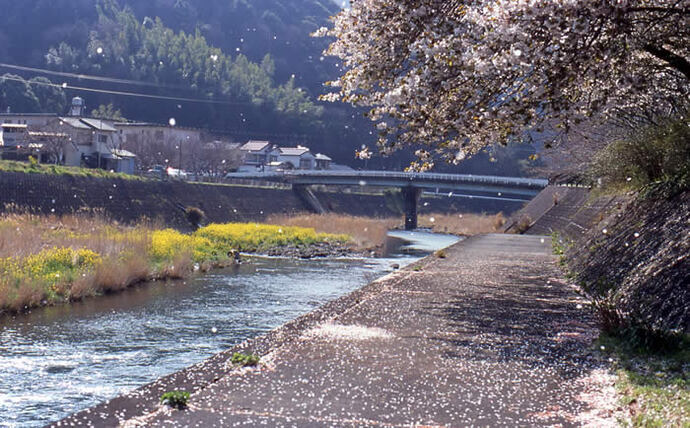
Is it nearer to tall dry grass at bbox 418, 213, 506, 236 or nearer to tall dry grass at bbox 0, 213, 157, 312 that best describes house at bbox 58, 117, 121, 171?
tall dry grass at bbox 418, 213, 506, 236

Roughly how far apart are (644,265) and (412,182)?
6571 centimetres

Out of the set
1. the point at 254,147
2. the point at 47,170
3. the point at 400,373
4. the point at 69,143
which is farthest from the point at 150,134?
the point at 400,373

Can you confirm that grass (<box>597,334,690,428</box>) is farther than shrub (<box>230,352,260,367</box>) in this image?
No

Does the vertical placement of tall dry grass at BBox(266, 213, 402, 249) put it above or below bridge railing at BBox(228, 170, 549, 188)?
below

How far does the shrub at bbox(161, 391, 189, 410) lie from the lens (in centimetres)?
596

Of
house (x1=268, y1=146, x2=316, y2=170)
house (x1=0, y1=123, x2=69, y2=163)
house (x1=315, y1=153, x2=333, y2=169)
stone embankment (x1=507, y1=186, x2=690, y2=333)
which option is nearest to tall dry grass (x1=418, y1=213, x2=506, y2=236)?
house (x1=268, y1=146, x2=316, y2=170)

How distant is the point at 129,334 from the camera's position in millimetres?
14898

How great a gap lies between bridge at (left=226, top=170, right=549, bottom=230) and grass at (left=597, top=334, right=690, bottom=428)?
198ft

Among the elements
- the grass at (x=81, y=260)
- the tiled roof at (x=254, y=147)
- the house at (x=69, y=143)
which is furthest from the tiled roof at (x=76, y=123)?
the tiled roof at (x=254, y=147)

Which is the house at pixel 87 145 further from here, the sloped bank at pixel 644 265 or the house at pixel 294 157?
the sloped bank at pixel 644 265

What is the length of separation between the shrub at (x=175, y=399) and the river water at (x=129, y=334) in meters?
3.71

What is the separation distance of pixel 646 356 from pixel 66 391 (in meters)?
7.57

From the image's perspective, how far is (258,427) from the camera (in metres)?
5.33

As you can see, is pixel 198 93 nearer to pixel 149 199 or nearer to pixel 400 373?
pixel 149 199
